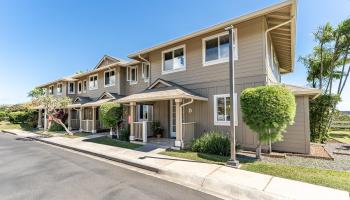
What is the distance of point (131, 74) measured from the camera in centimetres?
1750

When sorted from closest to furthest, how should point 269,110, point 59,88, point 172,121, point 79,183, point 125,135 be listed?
1. point 79,183
2. point 269,110
3. point 172,121
4. point 125,135
5. point 59,88

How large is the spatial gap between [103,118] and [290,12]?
13.4m

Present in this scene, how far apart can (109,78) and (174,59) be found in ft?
31.0

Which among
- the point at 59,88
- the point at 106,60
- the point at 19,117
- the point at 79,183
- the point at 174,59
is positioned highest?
the point at 106,60

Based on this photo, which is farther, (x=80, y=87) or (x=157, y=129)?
(x=80, y=87)

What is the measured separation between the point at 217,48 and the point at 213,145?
217 inches

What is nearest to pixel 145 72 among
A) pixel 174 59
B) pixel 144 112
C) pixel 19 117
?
pixel 144 112

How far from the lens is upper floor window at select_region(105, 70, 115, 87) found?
18.5 metres

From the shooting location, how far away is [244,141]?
9.38 m

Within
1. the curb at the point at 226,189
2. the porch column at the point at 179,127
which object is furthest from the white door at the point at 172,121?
the curb at the point at 226,189

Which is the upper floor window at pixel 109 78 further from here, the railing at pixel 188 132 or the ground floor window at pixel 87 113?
the railing at pixel 188 132

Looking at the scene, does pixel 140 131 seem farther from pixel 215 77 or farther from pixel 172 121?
pixel 215 77

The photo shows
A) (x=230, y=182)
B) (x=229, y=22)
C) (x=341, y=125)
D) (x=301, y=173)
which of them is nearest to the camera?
(x=230, y=182)

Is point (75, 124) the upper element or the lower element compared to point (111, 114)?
lower
